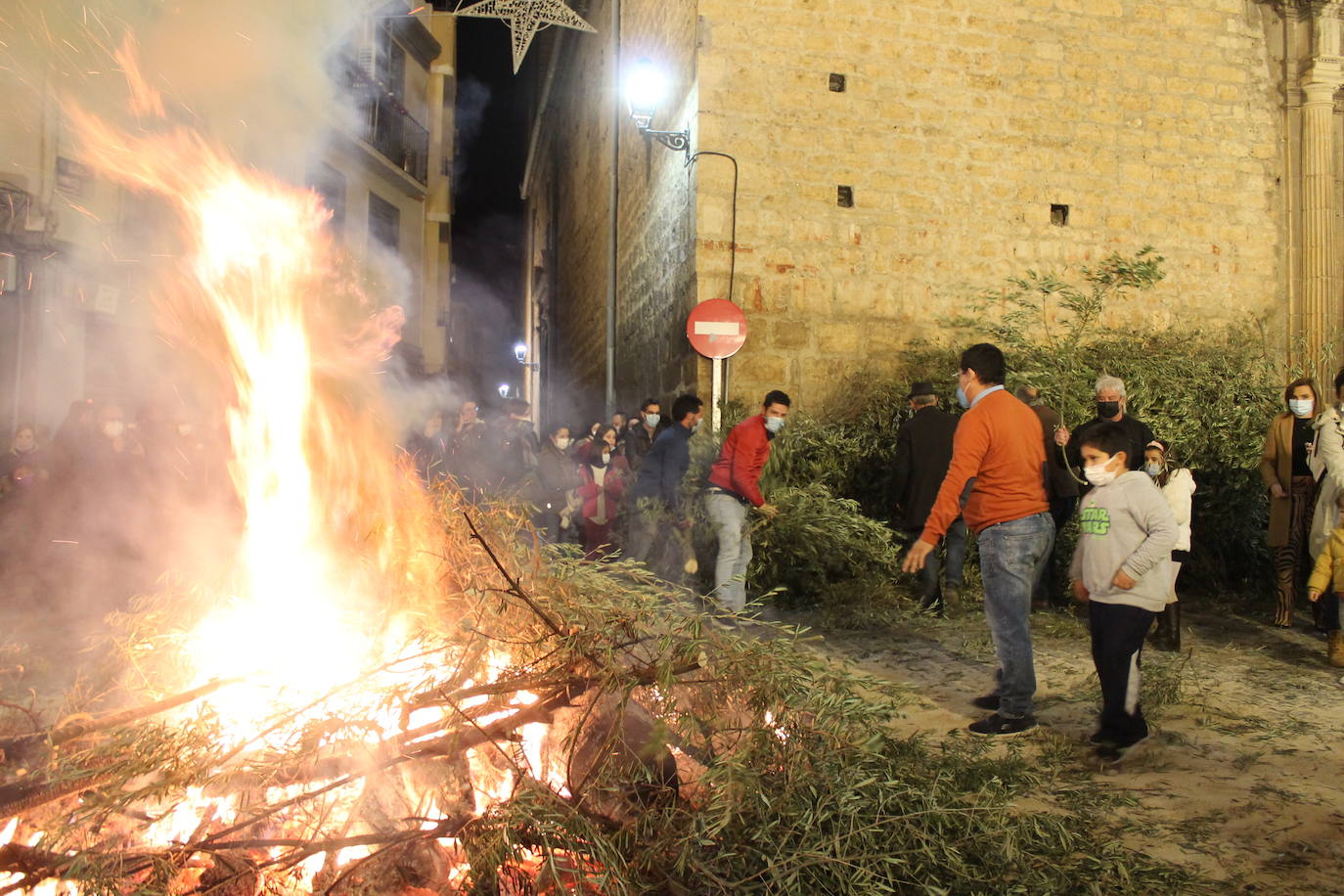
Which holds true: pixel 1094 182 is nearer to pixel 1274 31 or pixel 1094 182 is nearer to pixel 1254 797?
pixel 1274 31

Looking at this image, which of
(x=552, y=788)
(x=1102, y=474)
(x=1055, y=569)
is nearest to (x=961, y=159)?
(x=1055, y=569)

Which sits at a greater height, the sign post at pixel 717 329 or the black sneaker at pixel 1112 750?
the sign post at pixel 717 329

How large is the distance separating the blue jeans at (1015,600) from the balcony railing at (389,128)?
15246 mm

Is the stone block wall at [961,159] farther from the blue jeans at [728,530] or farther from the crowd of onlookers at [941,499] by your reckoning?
the blue jeans at [728,530]

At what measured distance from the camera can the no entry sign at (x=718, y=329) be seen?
884 centimetres

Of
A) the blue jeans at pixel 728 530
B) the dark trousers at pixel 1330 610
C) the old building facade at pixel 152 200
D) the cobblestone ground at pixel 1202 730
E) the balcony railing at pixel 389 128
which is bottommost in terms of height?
the cobblestone ground at pixel 1202 730

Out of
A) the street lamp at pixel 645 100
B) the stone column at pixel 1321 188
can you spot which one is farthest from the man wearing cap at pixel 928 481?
the stone column at pixel 1321 188

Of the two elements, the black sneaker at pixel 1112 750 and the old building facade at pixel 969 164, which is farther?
the old building facade at pixel 969 164

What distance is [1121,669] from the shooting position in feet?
13.0

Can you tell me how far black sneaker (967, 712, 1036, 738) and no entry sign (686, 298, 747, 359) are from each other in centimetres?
511

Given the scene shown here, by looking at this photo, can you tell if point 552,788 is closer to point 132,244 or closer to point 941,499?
point 941,499

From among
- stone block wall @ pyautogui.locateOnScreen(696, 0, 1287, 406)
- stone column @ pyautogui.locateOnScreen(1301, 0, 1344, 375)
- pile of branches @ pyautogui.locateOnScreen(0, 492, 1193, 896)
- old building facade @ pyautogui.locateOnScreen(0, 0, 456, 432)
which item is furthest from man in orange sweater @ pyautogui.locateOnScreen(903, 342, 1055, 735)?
stone column @ pyautogui.locateOnScreen(1301, 0, 1344, 375)

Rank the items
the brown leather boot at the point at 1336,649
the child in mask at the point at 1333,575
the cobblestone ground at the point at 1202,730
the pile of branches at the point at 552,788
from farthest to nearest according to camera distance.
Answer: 1. the brown leather boot at the point at 1336,649
2. the child in mask at the point at 1333,575
3. the cobblestone ground at the point at 1202,730
4. the pile of branches at the point at 552,788

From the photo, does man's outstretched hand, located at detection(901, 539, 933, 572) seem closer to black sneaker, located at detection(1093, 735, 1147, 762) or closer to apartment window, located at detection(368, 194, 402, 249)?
black sneaker, located at detection(1093, 735, 1147, 762)
